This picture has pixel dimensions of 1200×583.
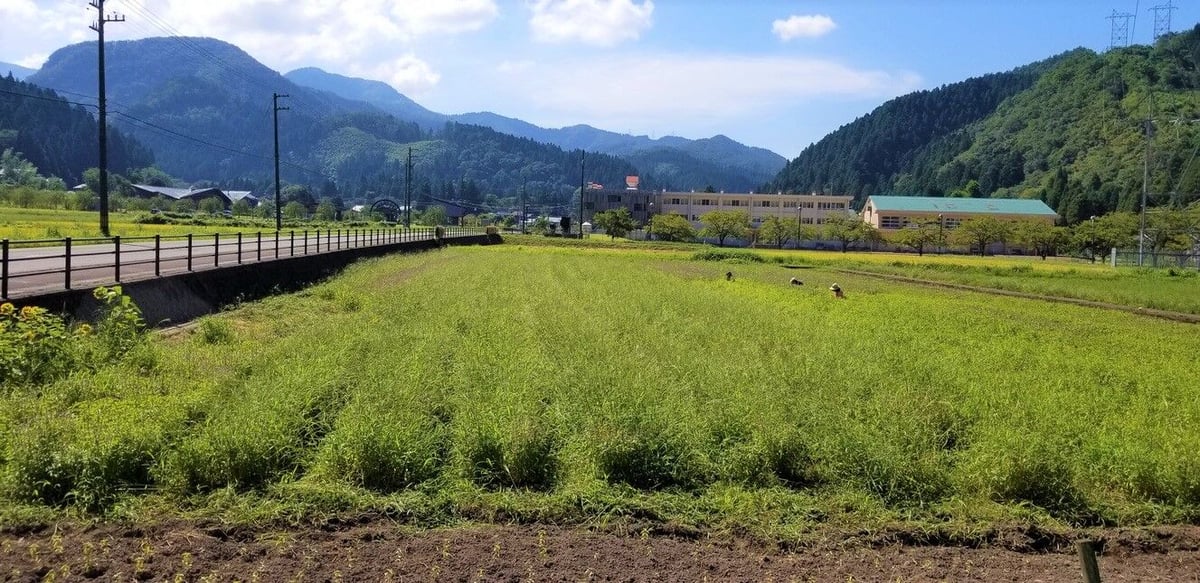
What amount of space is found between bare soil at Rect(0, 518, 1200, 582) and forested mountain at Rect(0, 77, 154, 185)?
522ft

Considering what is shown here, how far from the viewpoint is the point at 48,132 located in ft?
488

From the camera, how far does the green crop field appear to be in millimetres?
5973

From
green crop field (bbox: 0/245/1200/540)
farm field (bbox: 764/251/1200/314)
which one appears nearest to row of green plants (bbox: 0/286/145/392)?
green crop field (bbox: 0/245/1200/540)

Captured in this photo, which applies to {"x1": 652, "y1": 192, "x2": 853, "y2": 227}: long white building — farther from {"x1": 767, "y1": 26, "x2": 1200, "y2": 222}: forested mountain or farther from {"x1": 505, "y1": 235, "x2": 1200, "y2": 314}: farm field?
{"x1": 505, "y1": 235, "x2": 1200, "y2": 314}: farm field

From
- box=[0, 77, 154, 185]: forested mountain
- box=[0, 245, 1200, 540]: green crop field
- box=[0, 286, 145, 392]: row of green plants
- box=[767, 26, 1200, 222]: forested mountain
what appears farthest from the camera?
box=[0, 77, 154, 185]: forested mountain

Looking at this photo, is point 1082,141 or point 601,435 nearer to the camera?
point 601,435

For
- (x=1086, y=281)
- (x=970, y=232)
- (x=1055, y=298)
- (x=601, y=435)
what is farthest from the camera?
(x=970, y=232)

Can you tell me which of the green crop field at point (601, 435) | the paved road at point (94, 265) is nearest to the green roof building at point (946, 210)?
the paved road at point (94, 265)

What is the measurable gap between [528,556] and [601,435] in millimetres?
1775

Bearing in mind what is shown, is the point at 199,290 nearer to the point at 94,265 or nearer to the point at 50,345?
the point at 94,265

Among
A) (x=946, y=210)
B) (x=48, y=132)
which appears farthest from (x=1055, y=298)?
(x=48, y=132)

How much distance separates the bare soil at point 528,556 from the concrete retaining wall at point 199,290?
23.9ft

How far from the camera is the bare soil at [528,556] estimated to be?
491 centimetres

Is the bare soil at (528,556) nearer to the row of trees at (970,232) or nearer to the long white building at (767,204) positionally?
the row of trees at (970,232)
